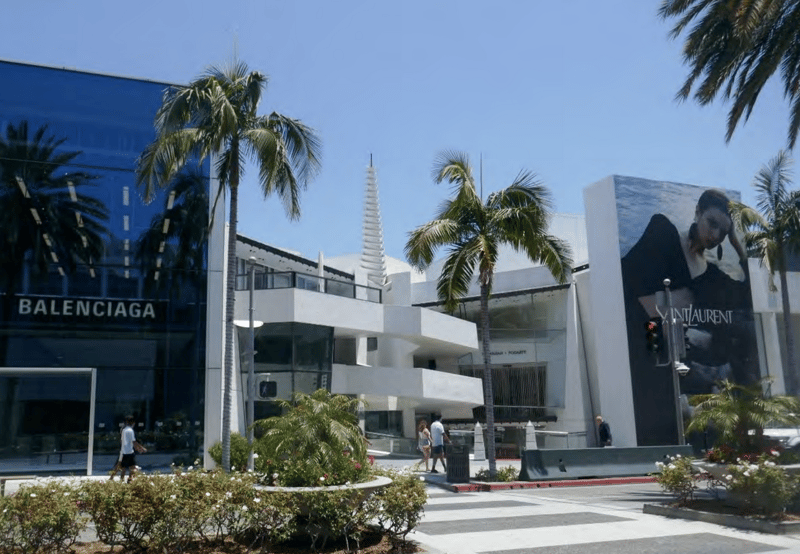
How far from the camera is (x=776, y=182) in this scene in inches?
1416

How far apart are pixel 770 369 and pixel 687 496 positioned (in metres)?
27.9

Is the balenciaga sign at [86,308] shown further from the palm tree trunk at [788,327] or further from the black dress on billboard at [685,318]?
the palm tree trunk at [788,327]

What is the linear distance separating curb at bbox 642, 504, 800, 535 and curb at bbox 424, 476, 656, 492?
21.0 ft

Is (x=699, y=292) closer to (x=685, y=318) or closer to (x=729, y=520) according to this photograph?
(x=685, y=318)

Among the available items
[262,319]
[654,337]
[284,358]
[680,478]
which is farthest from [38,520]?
[262,319]

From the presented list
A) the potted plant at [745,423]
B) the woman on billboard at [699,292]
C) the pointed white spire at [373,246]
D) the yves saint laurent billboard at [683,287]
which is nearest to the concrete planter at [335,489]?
the potted plant at [745,423]

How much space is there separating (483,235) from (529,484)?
7.01 meters

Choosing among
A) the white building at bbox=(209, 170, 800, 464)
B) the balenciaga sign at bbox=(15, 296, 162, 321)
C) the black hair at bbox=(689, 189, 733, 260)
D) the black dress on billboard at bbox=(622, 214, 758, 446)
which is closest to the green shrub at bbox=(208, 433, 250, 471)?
the balenciaga sign at bbox=(15, 296, 162, 321)

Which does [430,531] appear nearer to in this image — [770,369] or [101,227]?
[101,227]

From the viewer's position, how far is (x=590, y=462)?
943 inches

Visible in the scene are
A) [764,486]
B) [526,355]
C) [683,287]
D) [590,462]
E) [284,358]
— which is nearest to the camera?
[764,486]

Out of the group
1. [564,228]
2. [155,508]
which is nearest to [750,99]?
[155,508]

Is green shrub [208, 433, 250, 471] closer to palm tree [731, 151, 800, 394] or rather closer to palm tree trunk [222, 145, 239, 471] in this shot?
palm tree trunk [222, 145, 239, 471]

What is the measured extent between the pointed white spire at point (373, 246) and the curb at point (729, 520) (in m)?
35.6
